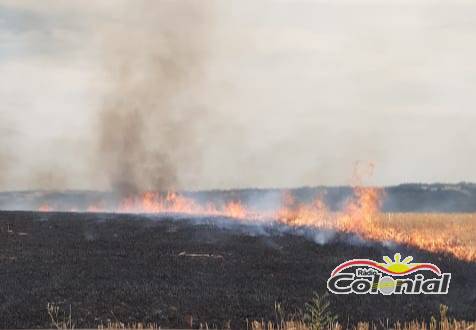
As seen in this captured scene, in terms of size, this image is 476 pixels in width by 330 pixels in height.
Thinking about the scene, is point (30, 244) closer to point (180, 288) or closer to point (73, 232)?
point (73, 232)

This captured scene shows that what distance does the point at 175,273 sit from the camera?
36.7 m

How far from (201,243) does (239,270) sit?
27.1ft

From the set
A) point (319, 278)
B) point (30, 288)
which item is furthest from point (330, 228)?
point (30, 288)

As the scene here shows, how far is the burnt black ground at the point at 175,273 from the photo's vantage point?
30094mm

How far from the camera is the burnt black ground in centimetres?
3009

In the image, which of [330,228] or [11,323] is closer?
[11,323]

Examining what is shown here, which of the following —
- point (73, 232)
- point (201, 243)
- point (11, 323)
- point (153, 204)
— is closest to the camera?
point (11, 323)

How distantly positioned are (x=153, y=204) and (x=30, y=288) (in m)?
40.4

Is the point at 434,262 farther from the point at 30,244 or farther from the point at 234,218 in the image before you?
the point at 30,244

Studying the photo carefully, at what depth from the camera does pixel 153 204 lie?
7388 cm

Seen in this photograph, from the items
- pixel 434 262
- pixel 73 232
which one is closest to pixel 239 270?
pixel 434 262

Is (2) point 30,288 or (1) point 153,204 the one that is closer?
(2) point 30,288

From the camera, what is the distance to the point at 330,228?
52.5m

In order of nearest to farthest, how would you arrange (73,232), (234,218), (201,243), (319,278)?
(319,278) < (201,243) < (73,232) < (234,218)
